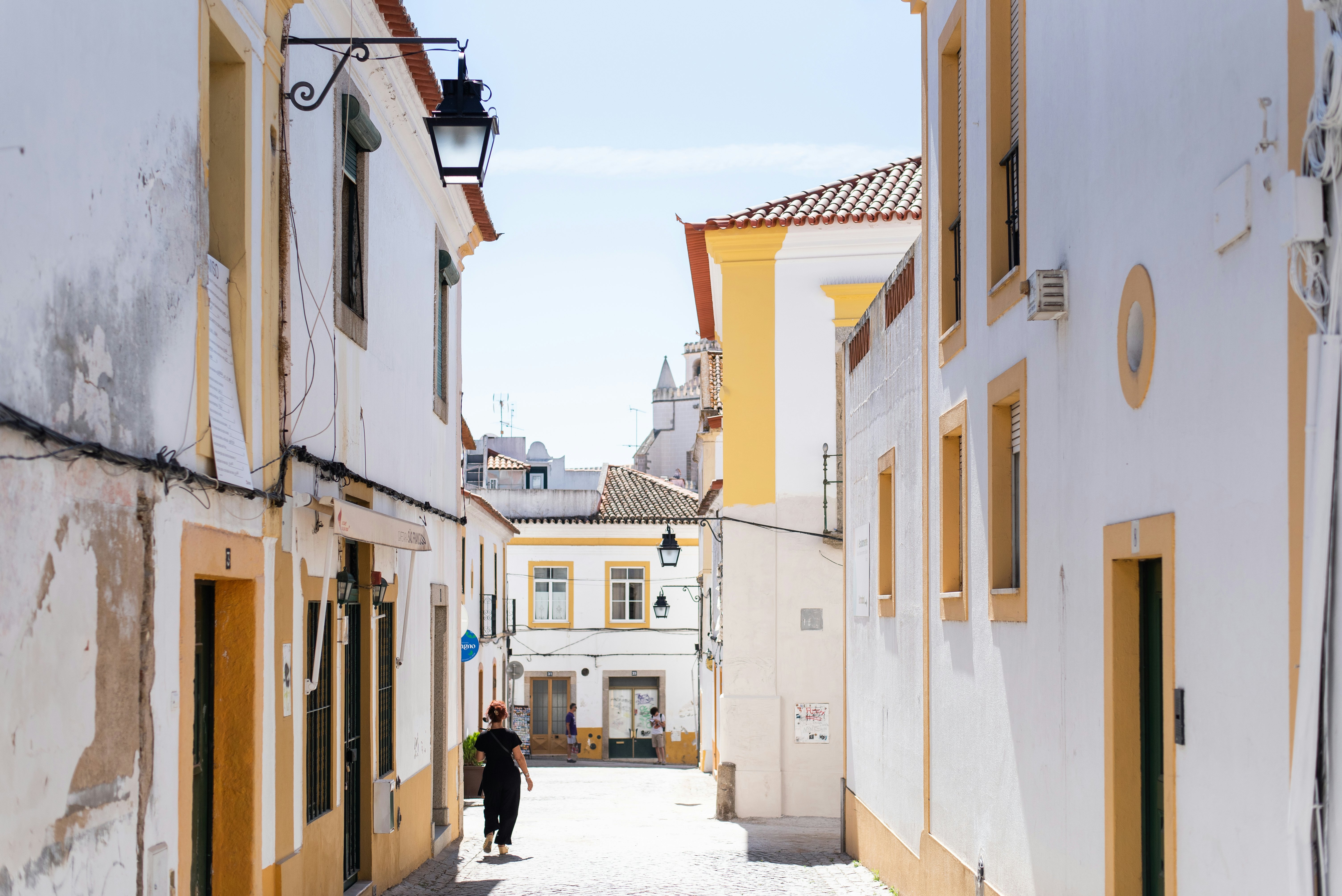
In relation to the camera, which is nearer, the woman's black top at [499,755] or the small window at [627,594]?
the woman's black top at [499,755]

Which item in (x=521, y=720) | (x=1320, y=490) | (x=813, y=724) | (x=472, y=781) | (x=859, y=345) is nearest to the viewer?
(x=1320, y=490)

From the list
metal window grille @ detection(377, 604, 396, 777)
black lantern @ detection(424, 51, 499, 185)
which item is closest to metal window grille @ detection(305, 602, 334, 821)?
metal window grille @ detection(377, 604, 396, 777)

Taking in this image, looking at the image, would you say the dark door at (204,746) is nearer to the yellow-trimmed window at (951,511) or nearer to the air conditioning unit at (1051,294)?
the air conditioning unit at (1051,294)

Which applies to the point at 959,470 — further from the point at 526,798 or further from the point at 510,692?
the point at 510,692

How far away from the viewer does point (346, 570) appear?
10.4m

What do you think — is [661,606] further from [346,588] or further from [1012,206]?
[1012,206]

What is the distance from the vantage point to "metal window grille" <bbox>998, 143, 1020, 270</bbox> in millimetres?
7977

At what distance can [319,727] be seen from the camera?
934 cm

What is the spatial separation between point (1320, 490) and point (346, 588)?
25.6 feet

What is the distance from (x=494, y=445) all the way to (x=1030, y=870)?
171 feet

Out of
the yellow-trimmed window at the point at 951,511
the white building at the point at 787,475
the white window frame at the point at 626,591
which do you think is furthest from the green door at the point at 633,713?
the yellow-trimmed window at the point at 951,511

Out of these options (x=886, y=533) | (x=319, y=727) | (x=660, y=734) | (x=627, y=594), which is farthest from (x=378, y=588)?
(x=627, y=594)

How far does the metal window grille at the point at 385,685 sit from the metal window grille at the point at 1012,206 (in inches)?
236

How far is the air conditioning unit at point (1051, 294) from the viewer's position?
255 inches
